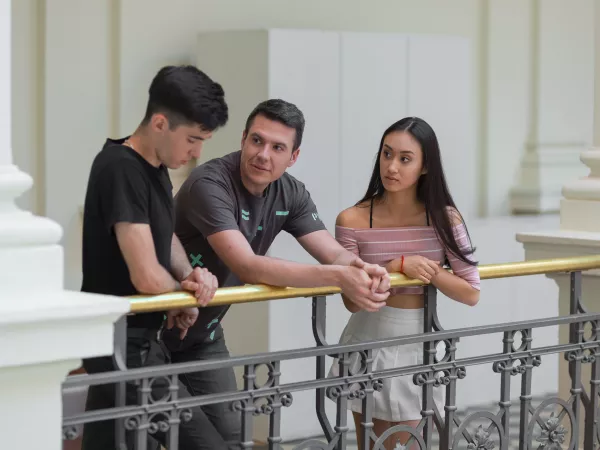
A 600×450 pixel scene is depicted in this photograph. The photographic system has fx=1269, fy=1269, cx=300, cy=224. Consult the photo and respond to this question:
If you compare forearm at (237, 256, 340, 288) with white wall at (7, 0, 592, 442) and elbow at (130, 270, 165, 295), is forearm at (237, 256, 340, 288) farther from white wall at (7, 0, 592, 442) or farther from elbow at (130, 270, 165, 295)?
white wall at (7, 0, 592, 442)

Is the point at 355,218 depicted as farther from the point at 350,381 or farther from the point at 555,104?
the point at 555,104

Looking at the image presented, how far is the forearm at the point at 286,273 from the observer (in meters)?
3.95

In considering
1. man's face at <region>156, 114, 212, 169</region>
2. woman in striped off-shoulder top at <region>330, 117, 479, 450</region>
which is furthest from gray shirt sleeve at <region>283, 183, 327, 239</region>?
man's face at <region>156, 114, 212, 169</region>

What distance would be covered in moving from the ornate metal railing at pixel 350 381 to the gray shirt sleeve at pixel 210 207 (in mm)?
331

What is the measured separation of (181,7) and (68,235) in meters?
1.72

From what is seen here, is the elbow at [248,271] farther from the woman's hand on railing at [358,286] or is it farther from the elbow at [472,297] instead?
the elbow at [472,297]

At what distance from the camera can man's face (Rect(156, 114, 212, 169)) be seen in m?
3.77

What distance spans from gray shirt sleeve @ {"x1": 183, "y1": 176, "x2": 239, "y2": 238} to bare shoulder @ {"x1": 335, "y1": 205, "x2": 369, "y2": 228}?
0.57 m

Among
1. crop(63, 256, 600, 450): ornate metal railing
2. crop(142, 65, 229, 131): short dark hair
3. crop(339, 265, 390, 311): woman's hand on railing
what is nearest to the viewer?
crop(63, 256, 600, 450): ornate metal railing

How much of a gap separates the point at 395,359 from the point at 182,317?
0.93 metres

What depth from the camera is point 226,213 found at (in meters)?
4.16

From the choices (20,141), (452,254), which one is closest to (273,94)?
(20,141)

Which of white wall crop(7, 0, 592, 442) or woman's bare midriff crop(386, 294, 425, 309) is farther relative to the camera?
white wall crop(7, 0, 592, 442)

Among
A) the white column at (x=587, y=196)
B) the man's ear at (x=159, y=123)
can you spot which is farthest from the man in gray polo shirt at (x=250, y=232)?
the white column at (x=587, y=196)
